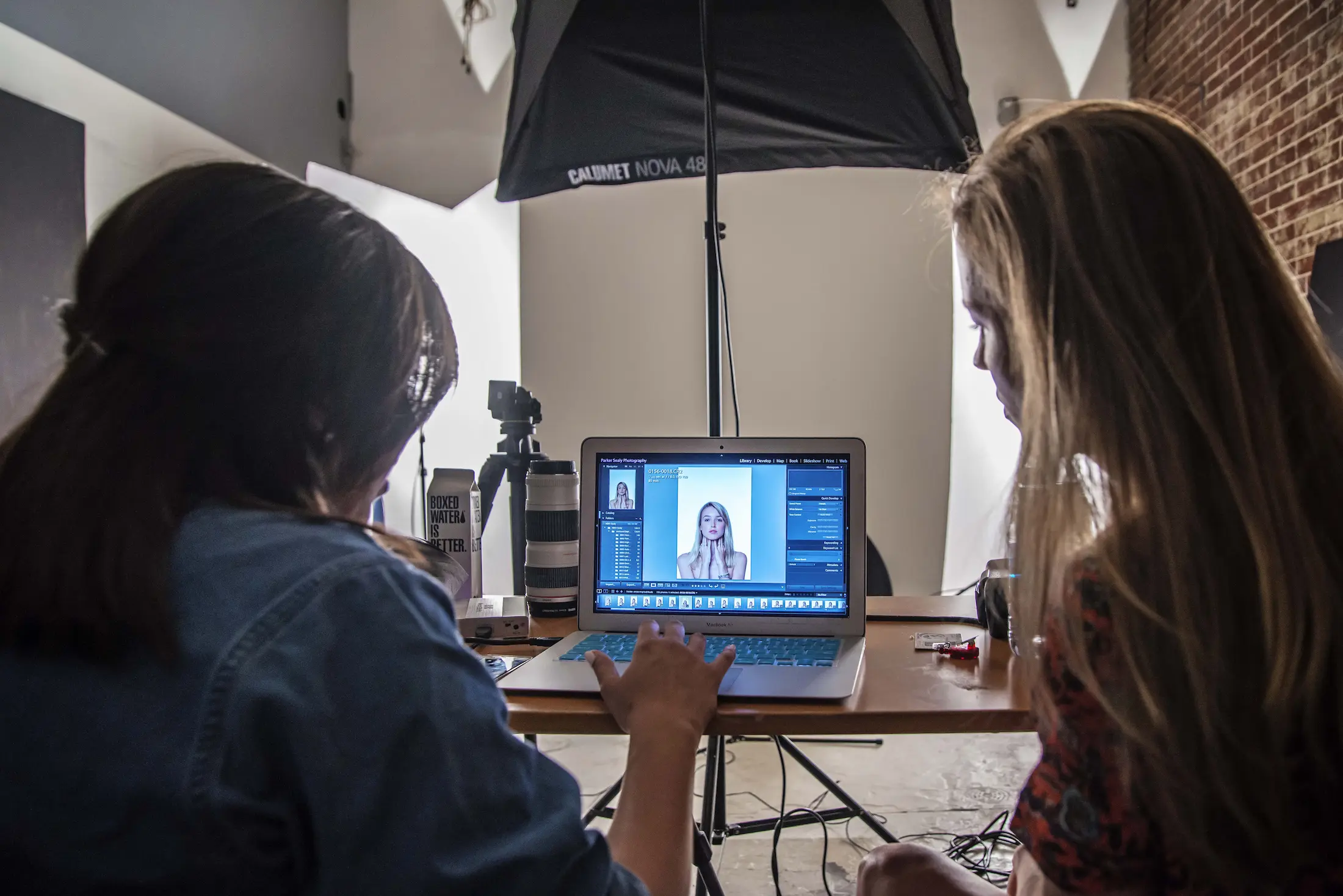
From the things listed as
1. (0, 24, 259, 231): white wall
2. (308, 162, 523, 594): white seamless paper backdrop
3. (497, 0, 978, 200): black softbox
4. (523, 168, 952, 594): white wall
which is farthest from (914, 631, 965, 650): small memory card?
(523, 168, 952, 594): white wall

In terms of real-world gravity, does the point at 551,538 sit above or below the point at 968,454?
below

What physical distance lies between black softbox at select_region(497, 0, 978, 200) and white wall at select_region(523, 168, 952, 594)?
1.71 meters

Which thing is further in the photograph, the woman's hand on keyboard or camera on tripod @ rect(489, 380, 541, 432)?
camera on tripod @ rect(489, 380, 541, 432)

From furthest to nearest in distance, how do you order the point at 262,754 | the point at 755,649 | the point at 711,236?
the point at 711,236
the point at 755,649
the point at 262,754

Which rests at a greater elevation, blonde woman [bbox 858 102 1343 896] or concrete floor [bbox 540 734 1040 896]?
blonde woman [bbox 858 102 1343 896]

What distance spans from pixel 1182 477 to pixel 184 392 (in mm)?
679

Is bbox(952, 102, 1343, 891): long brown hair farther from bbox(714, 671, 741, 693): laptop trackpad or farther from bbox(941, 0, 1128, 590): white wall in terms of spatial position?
bbox(941, 0, 1128, 590): white wall

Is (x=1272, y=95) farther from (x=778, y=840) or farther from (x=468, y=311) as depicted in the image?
(x=468, y=311)

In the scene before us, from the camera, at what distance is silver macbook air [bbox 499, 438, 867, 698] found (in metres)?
1.23

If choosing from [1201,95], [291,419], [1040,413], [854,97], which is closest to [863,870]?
[1040,413]

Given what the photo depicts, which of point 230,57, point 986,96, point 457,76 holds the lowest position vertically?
point 230,57

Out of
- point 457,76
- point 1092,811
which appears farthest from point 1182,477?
point 457,76

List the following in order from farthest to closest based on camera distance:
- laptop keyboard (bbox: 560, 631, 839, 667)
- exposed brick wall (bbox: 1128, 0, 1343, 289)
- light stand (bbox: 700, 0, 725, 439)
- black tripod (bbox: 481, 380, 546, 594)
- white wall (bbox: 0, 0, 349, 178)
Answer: exposed brick wall (bbox: 1128, 0, 1343, 289)
white wall (bbox: 0, 0, 349, 178)
black tripod (bbox: 481, 380, 546, 594)
light stand (bbox: 700, 0, 725, 439)
laptop keyboard (bbox: 560, 631, 839, 667)

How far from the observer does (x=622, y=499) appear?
1290mm
